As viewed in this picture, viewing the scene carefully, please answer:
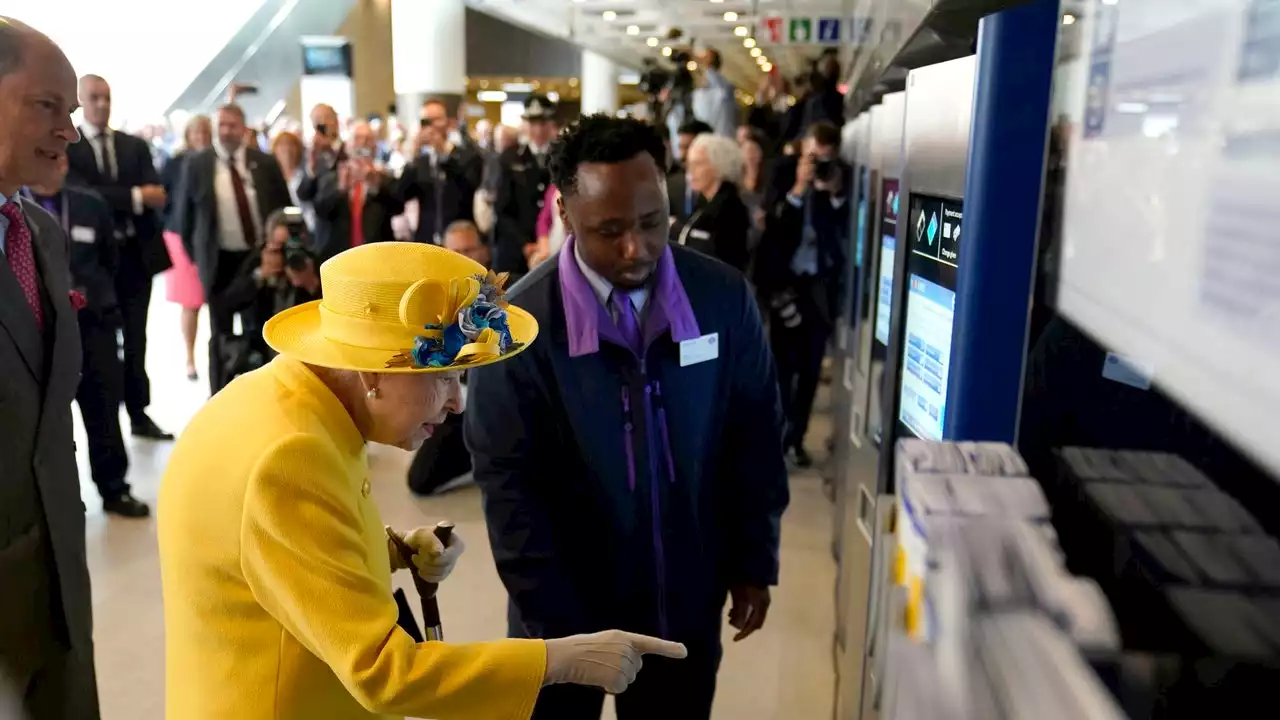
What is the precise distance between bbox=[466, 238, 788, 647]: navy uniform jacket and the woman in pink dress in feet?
17.4

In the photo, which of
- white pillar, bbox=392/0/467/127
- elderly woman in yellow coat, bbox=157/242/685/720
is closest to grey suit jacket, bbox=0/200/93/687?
elderly woman in yellow coat, bbox=157/242/685/720

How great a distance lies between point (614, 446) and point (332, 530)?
0.67 meters

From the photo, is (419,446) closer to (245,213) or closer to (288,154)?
(245,213)

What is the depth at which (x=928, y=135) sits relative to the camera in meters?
1.65

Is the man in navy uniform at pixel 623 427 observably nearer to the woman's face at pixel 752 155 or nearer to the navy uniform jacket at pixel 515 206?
the woman's face at pixel 752 155

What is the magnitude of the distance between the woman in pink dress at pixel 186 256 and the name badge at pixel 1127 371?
643cm

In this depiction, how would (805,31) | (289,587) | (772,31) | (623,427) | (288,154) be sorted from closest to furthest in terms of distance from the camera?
(289,587) < (623,427) < (288,154) < (805,31) < (772,31)

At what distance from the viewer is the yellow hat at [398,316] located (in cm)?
131

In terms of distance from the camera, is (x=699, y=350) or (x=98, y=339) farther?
(x=98, y=339)

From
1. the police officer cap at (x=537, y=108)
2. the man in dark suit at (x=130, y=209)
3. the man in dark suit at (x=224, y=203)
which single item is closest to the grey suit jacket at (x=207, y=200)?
the man in dark suit at (x=224, y=203)

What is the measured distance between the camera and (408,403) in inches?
54.5

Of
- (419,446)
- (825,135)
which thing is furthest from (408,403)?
(825,135)

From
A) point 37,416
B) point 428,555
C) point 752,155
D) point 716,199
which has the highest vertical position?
point 752,155

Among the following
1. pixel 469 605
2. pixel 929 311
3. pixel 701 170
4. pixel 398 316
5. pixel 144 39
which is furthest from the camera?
pixel 144 39
